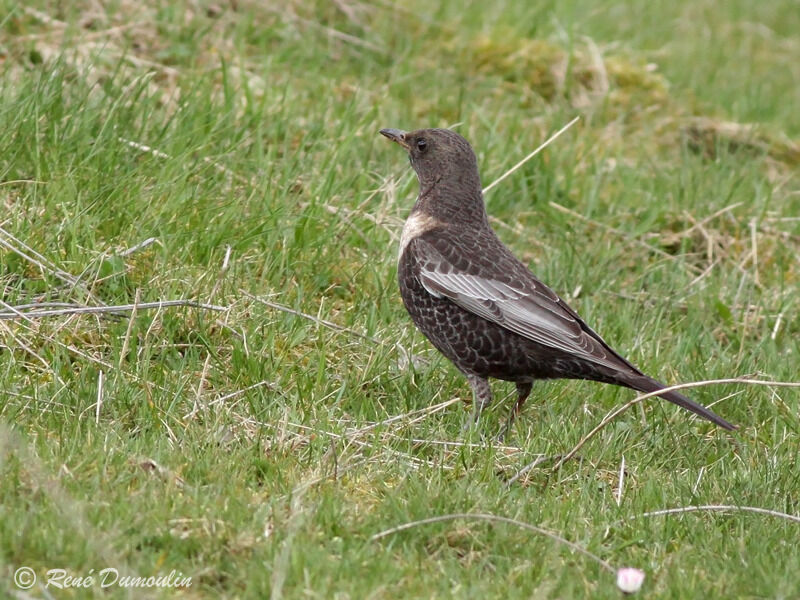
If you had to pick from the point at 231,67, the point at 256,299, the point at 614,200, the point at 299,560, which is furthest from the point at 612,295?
the point at 299,560

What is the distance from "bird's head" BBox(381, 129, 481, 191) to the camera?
5.79 m

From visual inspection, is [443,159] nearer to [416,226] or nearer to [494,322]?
[416,226]

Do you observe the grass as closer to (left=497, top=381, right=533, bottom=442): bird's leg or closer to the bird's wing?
(left=497, top=381, right=533, bottom=442): bird's leg

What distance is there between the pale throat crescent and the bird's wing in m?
0.18

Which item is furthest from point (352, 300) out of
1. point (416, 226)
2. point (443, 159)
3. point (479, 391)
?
point (479, 391)

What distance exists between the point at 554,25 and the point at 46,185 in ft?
15.7

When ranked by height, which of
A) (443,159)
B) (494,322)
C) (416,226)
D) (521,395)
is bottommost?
(521,395)

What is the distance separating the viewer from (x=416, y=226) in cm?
568

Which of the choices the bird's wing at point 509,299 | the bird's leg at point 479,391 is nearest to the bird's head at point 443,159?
the bird's wing at point 509,299

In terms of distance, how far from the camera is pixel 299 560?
3.61 metres

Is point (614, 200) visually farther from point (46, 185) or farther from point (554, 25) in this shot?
point (46, 185)

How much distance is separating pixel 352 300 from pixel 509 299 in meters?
0.98

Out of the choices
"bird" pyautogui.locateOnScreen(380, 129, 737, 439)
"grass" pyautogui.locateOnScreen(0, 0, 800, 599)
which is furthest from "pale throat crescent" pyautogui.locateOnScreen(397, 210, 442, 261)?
"grass" pyautogui.locateOnScreen(0, 0, 800, 599)

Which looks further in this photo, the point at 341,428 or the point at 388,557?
the point at 341,428
